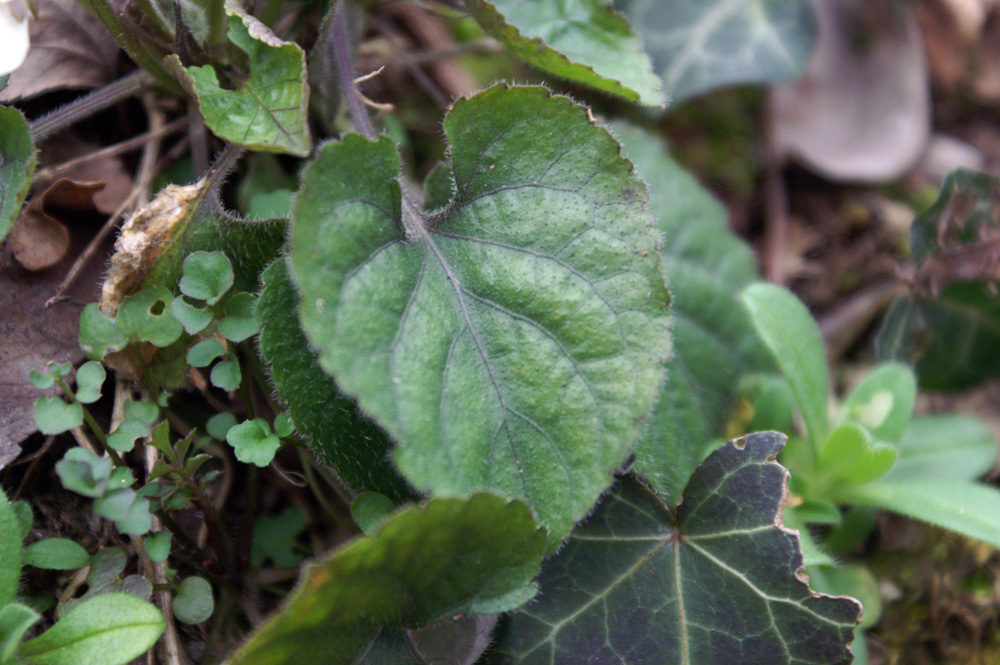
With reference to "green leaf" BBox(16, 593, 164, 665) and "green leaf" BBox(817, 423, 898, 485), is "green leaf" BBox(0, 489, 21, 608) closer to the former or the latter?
"green leaf" BBox(16, 593, 164, 665)

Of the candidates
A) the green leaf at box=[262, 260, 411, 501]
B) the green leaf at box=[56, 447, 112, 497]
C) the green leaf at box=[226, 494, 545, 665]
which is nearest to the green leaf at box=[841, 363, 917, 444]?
the green leaf at box=[226, 494, 545, 665]

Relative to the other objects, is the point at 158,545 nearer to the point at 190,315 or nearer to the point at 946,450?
the point at 190,315

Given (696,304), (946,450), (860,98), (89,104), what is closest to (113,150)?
(89,104)

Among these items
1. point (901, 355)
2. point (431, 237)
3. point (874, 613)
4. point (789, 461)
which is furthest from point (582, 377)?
point (901, 355)

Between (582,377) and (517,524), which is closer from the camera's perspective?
(517,524)

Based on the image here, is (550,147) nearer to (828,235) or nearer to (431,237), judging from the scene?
(431,237)

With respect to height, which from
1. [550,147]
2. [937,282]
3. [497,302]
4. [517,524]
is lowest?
[937,282]

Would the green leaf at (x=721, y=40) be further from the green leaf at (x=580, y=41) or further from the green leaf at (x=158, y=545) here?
the green leaf at (x=158, y=545)
